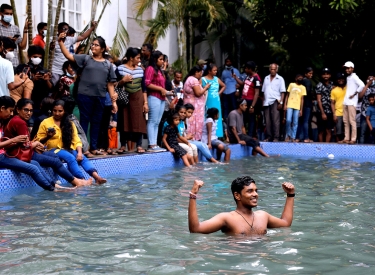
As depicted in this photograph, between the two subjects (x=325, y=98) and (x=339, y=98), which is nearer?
(x=339, y=98)

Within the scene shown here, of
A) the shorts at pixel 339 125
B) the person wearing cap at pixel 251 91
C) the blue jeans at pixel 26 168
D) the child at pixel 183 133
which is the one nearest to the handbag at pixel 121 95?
the child at pixel 183 133

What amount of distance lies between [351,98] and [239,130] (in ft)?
9.62

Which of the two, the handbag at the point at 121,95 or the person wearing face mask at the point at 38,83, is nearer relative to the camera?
the person wearing face mask at the point at 38,83

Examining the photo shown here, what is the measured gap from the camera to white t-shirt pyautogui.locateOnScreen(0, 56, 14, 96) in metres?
12.0

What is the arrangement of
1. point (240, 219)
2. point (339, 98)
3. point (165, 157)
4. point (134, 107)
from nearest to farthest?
point (240, 219)
point (134, 107)
point (165, 157)
point (339, 98)

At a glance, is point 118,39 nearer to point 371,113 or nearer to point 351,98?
point 351,98

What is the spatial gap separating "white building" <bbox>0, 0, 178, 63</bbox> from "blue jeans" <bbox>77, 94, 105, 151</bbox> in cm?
378

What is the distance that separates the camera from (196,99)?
1745 cm

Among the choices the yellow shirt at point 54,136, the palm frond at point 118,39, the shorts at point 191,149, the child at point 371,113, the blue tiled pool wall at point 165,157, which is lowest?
the blue tiled pool wall at point 165,157

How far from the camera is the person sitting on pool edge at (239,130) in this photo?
18719 mm

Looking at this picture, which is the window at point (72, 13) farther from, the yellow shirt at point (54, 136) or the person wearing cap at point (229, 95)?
the yellow shirt at point (54, 136)

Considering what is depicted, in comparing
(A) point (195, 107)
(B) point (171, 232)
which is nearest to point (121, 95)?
(A) point (195, 107)

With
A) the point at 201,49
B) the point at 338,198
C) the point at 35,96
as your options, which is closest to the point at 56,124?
A: the point at 35,96

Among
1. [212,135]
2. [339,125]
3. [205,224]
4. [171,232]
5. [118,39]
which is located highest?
[118,39]
